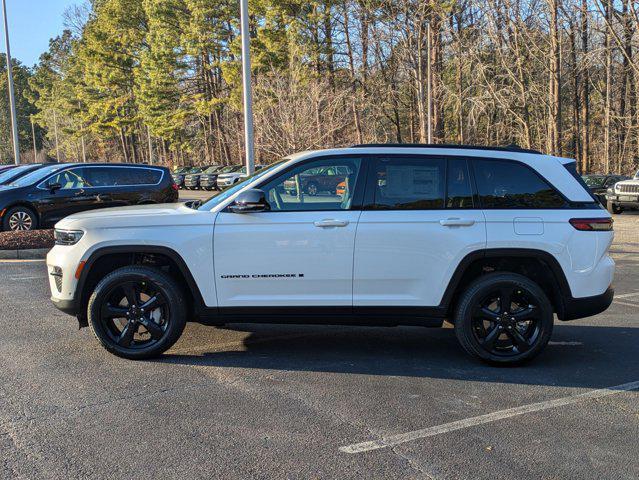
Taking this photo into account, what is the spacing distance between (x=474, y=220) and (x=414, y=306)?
888 millimetres

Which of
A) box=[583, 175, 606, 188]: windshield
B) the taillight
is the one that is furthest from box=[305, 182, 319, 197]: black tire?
box=[583, 175, 606, 188]: windshield

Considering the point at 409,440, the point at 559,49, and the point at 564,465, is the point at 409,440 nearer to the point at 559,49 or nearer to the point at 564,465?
the point at 564,465

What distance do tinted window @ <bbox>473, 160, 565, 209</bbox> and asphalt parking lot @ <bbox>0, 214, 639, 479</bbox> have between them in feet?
4.72

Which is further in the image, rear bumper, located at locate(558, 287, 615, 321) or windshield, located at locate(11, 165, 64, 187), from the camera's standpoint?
windshield, located at locate(11, 165, 64, 187)

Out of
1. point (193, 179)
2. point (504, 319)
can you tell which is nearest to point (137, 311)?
point (504, 319)

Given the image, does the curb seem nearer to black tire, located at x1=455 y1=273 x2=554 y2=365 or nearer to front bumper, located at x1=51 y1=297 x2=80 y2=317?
front bumper, located at x1=51 y1=297 x2=80 y2=317

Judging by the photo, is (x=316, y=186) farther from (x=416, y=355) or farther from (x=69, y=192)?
(x=69, y=192)

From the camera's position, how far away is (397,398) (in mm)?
4398

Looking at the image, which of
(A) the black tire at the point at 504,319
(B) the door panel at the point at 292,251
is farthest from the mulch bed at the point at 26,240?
(A) the black tire at the point at 504,319

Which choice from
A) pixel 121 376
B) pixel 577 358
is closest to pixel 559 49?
pixel 577 358

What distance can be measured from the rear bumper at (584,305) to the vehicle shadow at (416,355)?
1.54ft

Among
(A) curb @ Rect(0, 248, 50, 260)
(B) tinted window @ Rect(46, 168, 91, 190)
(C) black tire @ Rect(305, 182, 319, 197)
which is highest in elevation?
(B) tinted window @ Rect(46, 168, 91, 190)

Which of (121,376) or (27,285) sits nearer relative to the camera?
(121,376)

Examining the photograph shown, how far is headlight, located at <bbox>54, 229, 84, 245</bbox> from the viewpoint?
5176 millimetres
